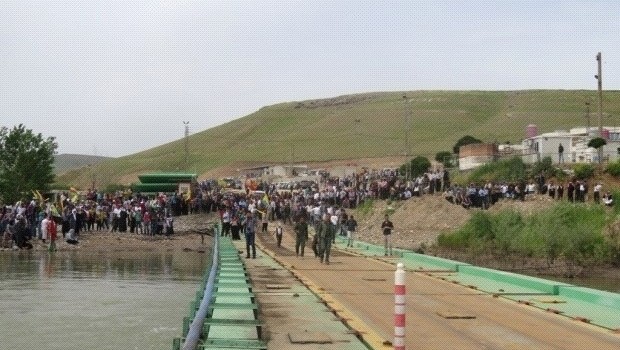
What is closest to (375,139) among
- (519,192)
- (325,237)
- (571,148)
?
(571,148)

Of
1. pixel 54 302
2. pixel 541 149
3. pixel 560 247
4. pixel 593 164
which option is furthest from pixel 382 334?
pixel 541 149

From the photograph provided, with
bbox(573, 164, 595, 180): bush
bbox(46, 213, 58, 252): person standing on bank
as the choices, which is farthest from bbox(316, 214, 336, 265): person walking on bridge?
bbox(573, 164, 595, 180): bush

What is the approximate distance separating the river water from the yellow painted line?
311 centimetres

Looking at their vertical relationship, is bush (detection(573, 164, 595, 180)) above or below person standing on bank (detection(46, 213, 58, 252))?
above

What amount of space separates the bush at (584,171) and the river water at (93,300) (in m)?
26.1

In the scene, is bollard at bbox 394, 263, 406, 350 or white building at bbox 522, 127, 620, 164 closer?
bollard at bbox 394, 263, 406, 350

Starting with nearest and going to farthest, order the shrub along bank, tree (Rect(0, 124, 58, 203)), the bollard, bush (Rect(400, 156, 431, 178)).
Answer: the bollard → the shrub along bank → tree (Rect(0, 124, 58, 203)) → bush (Rect(400, 156, 431, 178))

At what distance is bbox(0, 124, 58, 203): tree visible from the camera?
7775cm

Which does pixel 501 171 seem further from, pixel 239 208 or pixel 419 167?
pixel 419 167

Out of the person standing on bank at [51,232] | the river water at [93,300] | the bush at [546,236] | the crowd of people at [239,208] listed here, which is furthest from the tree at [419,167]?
the river water at [93,300]

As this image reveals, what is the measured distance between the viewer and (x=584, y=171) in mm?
61562

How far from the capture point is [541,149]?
80312 millimetres

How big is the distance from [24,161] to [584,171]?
4208cm

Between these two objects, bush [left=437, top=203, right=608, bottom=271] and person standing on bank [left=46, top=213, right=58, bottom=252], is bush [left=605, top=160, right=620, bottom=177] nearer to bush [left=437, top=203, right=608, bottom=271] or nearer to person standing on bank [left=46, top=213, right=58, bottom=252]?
bush [left=437, top=203, right=608, bottom=271]
